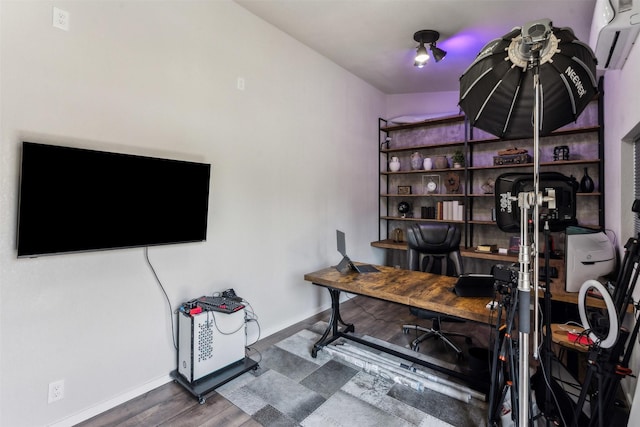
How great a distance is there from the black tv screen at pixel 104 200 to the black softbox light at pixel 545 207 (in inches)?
75.0

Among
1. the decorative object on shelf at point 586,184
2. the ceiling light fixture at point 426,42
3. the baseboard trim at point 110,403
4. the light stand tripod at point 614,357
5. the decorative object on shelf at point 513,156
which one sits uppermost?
the ceiling light fixture at point 426,42

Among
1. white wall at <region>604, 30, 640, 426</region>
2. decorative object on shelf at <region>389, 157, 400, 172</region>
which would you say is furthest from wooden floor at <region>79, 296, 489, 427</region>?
decorative object on shelf at <region>389, 157, 400, 172</region>

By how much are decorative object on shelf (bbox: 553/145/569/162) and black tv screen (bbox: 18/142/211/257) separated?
3.72m

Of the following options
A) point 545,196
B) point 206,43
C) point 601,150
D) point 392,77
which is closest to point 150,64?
point 206,43

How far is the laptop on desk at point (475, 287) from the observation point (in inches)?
76.0

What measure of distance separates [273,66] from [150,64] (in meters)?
1.20

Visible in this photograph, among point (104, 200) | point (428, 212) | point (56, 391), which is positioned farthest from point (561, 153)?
point (56, 391)

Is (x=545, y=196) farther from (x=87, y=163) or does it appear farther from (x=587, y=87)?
(x=87, y=163)

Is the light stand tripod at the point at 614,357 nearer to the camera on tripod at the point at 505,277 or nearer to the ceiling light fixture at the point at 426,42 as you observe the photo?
the camera on tripod at the point at 505,277

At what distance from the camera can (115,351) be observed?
79.4 inches

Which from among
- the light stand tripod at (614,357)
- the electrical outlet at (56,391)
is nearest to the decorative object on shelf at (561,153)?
the light stand tripod at (614,357)

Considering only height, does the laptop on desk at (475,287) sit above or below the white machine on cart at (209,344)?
above

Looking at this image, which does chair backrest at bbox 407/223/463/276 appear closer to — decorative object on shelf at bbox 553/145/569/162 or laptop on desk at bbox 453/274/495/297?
laptop on desk at bbox 453/274/495/297

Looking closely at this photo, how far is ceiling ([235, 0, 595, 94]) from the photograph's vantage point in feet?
8.38
